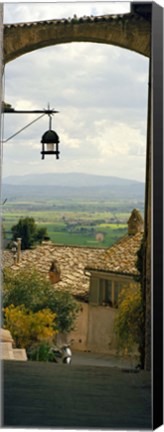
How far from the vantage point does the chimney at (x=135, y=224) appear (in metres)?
11.7

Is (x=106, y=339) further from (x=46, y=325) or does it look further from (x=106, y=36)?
(x=106, y=36)

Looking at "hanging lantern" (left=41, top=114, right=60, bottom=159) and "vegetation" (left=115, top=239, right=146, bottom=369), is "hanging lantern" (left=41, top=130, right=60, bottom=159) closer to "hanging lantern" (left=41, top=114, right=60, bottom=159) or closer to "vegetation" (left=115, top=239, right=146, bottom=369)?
"hanging lantern" (left=41, top=114, right=60, bottom=159)

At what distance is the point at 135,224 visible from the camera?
1170cm

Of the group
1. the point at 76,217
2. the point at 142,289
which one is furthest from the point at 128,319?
the point at 76,217

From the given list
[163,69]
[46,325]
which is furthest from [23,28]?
[46,325]

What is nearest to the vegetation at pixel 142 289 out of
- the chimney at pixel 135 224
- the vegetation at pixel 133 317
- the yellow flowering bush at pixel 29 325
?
the vegetation at pixel 133 317

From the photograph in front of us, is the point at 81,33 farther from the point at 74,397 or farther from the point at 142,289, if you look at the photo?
the point at 74,397

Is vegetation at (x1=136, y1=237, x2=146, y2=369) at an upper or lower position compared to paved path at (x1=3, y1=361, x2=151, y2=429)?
upper

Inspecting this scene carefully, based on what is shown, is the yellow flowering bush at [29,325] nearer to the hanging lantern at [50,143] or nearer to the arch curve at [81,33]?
the hanging lantern at [50,143]

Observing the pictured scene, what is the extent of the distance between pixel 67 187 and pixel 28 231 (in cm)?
45

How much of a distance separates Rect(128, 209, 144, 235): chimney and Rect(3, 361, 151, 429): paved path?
42.1 inches

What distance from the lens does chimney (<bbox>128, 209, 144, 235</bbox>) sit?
1169 centimetres

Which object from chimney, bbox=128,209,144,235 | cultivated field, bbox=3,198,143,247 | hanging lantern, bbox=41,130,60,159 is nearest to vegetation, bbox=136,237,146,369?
chimney, bbox=128,209,144,235

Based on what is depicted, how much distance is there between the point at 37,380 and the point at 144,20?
9.35ft
